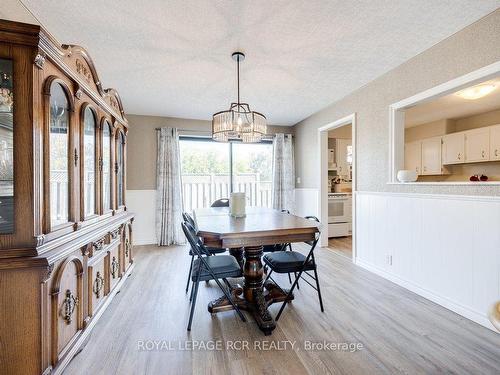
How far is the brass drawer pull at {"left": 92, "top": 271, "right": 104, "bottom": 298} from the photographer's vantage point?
1896mm

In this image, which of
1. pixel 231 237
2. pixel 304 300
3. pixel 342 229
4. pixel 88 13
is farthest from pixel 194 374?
pixel 342 229

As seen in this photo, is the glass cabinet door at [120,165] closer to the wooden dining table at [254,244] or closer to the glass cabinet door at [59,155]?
the glass cabinet door at [59,155]

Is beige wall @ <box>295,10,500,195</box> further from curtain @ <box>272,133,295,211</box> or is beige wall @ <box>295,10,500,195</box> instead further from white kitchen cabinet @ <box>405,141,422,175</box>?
white kitchen cabinet @ <box>405,141,422,175</box>

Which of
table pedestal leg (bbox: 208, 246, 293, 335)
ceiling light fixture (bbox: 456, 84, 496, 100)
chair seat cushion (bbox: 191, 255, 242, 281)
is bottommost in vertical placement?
table pedestal leg (bbox: 208, 246, 293, 335)

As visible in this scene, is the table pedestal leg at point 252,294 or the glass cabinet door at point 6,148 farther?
the table pedestal leg at point 252,294

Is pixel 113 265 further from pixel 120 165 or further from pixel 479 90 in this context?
pixel 479 90

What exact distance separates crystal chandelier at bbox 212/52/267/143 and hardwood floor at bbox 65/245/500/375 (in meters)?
1.73

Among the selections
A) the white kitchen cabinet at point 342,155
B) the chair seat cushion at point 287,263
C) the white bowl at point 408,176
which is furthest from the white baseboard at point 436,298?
the white kitchen cabinet at point 342,155

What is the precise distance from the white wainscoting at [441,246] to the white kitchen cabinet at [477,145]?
270 cm

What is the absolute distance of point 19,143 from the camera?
3.89 feet

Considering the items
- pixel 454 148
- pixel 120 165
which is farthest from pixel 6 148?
pixel 454 148

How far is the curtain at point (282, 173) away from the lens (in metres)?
5.11

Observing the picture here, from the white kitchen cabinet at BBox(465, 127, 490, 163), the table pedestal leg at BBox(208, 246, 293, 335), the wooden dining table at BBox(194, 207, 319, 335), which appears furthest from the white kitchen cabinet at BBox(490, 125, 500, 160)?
the table pedestal leg at BBox(208, 246, 293, 335)

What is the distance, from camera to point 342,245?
443 centimetres
